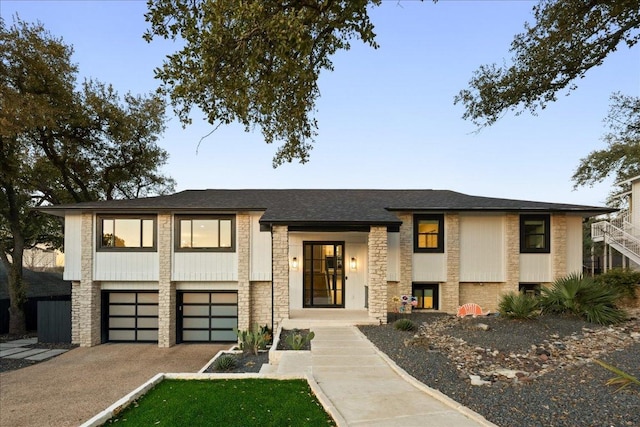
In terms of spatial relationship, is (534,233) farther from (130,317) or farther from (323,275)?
(130,317)

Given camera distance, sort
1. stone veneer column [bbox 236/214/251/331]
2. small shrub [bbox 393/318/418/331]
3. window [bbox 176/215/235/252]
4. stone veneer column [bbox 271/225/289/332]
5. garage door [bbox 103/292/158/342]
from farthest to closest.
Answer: garage door [bbox 103/292/158/342], window [bbox 176/215/235/252], stone veneer column [bbox 236/214/251/331], stone veneer column [bbox 271/225/289/332], small shrub [bbox 393/318/418/331]

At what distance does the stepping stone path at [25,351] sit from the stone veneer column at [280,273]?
25.7ft

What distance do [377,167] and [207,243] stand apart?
10.4 metres

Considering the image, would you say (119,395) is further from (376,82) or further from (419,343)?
(376,82)

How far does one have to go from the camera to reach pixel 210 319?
47.3 ft

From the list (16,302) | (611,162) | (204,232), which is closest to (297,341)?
(204,232)

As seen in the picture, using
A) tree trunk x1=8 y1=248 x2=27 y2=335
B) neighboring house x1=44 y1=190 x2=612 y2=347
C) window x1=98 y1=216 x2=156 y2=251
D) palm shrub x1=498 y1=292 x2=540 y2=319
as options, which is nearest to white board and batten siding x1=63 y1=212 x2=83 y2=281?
neighboring house x1=44 y1=190 x2=612 y2=347

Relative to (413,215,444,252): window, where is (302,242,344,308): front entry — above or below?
below

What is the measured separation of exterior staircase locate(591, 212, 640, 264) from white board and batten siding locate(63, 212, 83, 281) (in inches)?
880

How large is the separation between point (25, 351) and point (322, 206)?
11.8 metres

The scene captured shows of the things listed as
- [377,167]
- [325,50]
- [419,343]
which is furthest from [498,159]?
[325,50]

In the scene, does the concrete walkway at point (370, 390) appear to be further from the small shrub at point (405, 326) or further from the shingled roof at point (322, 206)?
the shingled roof at point (322, 206)

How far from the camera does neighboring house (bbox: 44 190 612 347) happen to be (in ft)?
44.3

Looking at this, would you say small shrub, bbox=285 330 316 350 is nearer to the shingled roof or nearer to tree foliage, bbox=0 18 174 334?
the shingled roof
